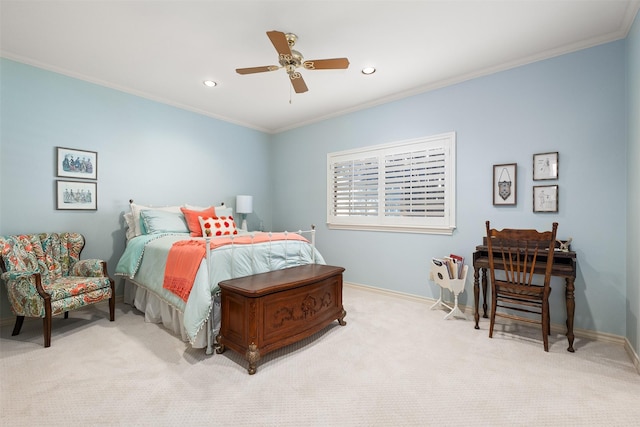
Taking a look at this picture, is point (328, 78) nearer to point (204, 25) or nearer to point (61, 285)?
point (204, 25)

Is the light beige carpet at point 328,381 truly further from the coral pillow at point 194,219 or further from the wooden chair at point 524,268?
the coral pillow at point 194,219

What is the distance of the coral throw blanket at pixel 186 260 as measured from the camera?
243 cm

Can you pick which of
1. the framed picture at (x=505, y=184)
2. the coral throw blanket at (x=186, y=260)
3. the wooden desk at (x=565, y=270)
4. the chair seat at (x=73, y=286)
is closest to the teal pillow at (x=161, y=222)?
the chair seat at (x=73, y=286)

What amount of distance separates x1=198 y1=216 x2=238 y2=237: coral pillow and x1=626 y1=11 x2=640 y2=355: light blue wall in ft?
12.9

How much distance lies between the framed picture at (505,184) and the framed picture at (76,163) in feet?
15.3

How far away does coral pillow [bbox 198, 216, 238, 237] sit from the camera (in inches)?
143

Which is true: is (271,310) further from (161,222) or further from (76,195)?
(76,195)

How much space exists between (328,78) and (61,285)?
3471 millimetres

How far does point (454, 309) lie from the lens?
3.20m

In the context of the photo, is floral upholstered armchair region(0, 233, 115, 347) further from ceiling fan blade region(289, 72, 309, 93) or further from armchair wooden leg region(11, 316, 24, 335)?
ceiling fan blade region(289, 72, 309, 93)

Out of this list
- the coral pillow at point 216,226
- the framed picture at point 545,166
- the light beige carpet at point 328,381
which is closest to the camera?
the light beige carpet at point 328,381

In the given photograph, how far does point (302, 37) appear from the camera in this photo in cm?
264

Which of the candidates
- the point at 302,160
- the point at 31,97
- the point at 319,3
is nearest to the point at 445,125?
the point at 319,3

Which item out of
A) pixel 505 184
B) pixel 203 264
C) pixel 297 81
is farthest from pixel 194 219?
pixel 505 184
